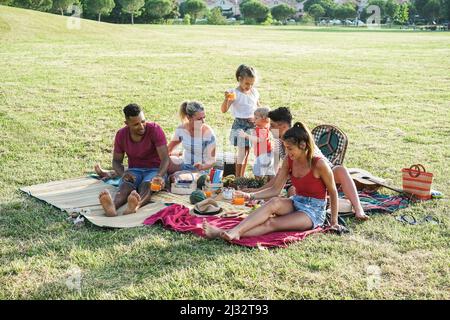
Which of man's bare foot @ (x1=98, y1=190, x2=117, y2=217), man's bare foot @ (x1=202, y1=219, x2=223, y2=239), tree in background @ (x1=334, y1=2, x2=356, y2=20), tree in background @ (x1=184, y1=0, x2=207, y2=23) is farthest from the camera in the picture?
tree in background @ (x1=334, y1=2, x2=356, y2=20)

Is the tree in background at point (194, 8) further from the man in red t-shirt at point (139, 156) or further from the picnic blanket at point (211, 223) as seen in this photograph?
the picnic blanket at point (211, 223)

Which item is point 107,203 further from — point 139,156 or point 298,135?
point 298,135

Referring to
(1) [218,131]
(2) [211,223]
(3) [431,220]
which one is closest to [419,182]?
(3) [431,220]

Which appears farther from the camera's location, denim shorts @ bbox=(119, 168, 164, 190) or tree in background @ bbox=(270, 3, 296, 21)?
tree in background @ bbox=(270, 3, 296, 21)

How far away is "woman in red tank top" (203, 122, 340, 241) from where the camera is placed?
216 inches

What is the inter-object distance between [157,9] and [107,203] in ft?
272

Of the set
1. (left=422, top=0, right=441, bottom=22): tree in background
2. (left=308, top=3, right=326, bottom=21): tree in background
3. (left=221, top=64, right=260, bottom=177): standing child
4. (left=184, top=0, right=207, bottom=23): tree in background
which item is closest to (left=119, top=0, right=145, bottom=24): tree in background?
(left=184, top=0, right=207, bottom=23): tree in background

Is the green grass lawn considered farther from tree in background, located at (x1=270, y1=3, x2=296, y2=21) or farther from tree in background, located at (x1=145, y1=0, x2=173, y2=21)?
tree in background, located at (x1=270, y1=3, x2=296, y2=21)

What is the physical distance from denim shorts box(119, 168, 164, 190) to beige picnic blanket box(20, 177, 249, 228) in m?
0.24

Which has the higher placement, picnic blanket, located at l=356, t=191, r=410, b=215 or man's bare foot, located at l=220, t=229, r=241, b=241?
man's bare foot, located at l=220, t=229, r=241, b=241

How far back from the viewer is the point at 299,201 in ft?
19.0

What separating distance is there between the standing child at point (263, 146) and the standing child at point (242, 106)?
0.65ft

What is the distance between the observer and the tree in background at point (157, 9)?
85.3 meters

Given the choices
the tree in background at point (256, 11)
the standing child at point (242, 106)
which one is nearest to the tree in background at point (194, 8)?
the tree in background at point (256, 11)
